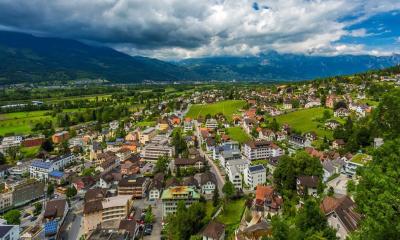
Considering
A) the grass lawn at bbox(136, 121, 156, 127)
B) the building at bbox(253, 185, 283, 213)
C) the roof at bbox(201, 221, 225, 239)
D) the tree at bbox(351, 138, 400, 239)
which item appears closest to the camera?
the tree at bbox(351, 138, 400, 239)

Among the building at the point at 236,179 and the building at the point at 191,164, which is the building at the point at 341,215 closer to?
the building at the point at 236,179

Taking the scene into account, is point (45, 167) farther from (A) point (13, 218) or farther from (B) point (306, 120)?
(B) point (306, 120)

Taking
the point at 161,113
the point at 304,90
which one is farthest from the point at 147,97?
the point at 304,90

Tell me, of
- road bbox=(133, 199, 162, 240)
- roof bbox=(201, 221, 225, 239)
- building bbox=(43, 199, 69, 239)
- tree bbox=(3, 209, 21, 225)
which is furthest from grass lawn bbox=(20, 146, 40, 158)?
roof bbox=(201, 221, 225, 239)

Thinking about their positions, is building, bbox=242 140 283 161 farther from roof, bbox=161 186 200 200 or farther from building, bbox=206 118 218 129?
building, bbox=206 118 218 129

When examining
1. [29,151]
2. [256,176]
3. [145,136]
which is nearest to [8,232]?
[256,176]

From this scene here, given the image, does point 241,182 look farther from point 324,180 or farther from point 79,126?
point 79,126

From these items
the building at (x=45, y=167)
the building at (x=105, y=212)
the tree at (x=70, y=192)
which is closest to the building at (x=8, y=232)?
the building at (x=105, y=212)
